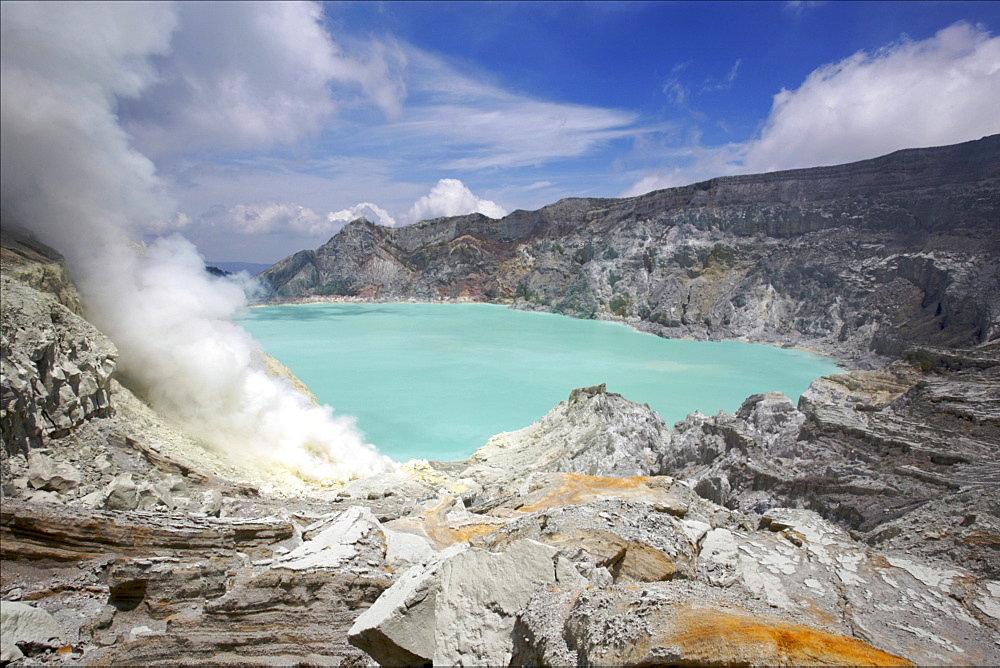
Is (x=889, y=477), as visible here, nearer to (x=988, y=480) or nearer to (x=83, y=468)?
(x=988, y=480)

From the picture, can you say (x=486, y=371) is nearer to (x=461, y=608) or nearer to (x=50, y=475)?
(x=50, y=475)

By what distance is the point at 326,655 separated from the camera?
3.20 m

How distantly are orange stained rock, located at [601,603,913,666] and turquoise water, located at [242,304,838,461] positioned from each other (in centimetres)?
1159

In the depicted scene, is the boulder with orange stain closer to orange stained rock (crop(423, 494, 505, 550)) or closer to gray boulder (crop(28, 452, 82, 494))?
orange stained rock (crop(423, 494, 505, 550))

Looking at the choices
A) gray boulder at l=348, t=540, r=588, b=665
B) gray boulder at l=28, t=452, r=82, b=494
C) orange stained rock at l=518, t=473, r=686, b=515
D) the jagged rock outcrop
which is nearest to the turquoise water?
the jagged rock outcrop

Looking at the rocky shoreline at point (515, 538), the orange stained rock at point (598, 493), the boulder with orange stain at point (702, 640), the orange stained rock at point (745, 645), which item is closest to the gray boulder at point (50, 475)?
the rocky shoreline at point (515, 538)

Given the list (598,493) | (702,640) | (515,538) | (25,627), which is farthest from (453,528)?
(702,640)

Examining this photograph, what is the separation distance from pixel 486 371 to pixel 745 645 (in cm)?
2260

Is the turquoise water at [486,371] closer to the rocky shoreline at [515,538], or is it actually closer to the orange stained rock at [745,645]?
the rocky shoreline at [515,538]

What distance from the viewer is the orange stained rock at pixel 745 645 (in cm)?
189

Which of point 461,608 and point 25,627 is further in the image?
point 25,627

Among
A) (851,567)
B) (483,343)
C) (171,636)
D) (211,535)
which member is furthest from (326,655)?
(483,343)

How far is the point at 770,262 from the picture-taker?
133 ft

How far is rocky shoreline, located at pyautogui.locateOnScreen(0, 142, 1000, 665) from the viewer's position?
2754mm
